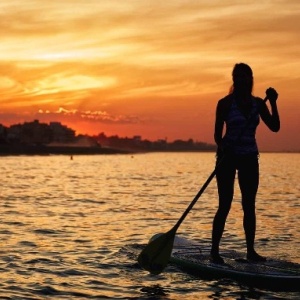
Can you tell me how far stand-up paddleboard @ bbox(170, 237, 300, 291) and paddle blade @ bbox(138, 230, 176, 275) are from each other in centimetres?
53

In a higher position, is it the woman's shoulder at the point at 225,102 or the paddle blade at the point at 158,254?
the woman's shoulder at the point at 225,102

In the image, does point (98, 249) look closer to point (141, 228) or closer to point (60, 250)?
point (60, 250)

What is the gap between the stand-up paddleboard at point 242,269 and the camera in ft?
28.7

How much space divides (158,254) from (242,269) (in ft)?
3.82

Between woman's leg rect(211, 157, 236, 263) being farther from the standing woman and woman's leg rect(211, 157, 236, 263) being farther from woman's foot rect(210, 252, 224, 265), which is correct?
woman's foot rect(210, 252, 224, 265)

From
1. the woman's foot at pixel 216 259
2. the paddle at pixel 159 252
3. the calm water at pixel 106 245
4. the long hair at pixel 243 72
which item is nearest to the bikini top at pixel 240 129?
the long hair at pixel 243 72

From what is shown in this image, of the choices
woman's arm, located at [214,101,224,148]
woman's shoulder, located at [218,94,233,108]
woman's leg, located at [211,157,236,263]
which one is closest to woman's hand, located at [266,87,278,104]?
woman's shoulder, located at [218,94,233,108]

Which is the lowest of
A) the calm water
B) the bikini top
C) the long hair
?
the calm water

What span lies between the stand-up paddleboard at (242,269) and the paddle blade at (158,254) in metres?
0.53

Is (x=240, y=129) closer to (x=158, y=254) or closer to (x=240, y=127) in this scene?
(x=240, y=127)

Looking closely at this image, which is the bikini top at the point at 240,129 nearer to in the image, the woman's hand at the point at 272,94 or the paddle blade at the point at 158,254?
the woman's hand at the point at 272,94

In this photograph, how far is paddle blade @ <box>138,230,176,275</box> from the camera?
9266 millimetres

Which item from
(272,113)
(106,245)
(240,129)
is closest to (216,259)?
(240,129)

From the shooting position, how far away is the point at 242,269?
9000 mm
